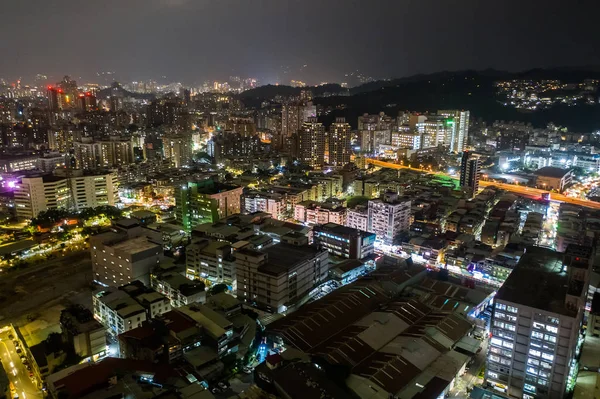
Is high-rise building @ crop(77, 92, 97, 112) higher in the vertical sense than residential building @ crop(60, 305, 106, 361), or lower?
higher

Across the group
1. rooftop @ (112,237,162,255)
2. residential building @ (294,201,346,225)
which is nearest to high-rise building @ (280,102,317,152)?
residential building @ (294,201,346,225)

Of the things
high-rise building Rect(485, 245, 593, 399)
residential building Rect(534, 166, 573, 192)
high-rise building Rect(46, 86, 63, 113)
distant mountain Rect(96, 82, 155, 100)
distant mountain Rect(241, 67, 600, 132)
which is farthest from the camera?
distant mountain Rect(96, 82, 155, 100)

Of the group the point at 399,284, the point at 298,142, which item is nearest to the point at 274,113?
the point at 298,142

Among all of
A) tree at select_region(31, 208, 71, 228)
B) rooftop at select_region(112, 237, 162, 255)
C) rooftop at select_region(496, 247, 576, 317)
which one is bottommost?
tree at select_region(31, 208, 71, 228)

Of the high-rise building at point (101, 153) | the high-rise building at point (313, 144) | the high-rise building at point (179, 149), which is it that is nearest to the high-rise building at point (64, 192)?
the high-rise building at point (101, 153)

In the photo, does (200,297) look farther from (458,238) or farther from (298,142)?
(298,142)

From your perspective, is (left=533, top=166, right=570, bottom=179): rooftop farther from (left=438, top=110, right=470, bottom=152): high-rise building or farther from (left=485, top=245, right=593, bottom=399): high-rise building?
(left=485, top=245, right=593, bottom=399): high-rise building

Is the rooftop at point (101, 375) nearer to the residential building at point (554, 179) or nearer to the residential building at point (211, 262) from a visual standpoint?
the residential building at point (211, 262)
